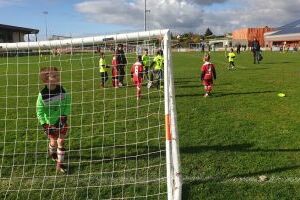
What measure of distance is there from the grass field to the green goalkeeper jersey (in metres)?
0.53

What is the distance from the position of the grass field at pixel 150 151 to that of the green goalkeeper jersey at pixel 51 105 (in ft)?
1.72

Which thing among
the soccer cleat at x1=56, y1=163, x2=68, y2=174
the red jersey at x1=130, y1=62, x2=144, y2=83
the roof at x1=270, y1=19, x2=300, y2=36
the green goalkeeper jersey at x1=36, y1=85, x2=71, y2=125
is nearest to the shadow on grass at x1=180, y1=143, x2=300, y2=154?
the soccer cleat at x1=56, y1=163, x2=68, y2=174

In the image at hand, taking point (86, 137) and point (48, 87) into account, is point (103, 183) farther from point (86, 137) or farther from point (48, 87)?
point (86, 137)

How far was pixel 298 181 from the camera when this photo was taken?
6336mm

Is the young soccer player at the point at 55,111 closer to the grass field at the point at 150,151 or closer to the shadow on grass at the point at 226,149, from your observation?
the grass field at the point at 150,151

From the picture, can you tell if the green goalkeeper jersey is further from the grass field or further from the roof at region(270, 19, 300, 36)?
the roof at region(270, 19, 300, 36)

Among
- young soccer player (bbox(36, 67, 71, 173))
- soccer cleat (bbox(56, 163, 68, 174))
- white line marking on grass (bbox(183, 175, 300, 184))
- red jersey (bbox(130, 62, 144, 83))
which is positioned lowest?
white line marking on grass (bbox(183, 175, 300, 184))

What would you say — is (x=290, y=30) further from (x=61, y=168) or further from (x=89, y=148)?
(x=61, y=168)

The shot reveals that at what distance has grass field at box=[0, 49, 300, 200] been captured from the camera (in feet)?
20.5

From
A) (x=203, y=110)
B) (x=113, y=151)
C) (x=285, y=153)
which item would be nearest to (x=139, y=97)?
(x=203, y=110)

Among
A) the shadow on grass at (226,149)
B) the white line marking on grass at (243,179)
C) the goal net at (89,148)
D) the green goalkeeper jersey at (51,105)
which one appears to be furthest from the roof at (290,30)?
the green goalkeeper jersey at (51,105)

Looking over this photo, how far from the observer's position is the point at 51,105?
6992mm

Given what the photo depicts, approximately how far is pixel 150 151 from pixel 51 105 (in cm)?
197

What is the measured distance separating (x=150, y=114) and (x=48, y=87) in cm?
451
